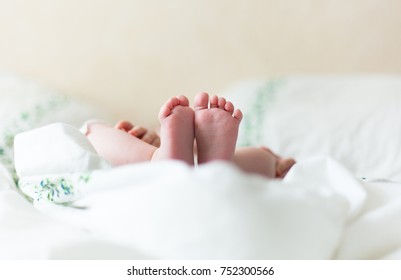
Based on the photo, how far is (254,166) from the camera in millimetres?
1260

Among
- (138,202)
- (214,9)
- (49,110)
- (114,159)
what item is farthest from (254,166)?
(214,9)

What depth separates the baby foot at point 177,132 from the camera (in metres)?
0.99

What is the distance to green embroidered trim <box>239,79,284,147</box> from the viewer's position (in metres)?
1.72

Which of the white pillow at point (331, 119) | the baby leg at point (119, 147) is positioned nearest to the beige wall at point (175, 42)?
the white pillow at point (331, 119)

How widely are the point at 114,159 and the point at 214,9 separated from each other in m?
1.01

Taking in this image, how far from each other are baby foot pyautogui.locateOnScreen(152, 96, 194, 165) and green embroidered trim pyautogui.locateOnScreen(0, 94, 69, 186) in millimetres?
413

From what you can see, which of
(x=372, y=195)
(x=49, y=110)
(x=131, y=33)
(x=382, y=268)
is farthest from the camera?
(x=131, y=33)

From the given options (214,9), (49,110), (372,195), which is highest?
(214,9)

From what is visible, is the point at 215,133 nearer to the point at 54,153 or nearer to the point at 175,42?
the point at 54,153

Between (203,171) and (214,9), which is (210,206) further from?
(214,9)

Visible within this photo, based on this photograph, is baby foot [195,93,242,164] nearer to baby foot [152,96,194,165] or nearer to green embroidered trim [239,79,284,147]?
baby foot [152,96,194,165]

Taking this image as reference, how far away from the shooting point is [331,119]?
5.62 feet

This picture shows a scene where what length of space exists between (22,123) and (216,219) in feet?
3.10

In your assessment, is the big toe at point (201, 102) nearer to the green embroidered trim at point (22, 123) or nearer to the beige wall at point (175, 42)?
the green embroidered trim at point (22, 123)
